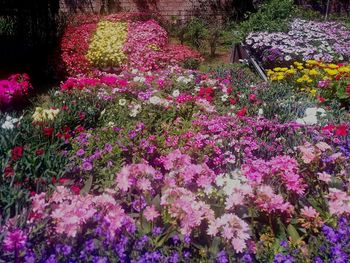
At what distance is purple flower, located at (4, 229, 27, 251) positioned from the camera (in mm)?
2318

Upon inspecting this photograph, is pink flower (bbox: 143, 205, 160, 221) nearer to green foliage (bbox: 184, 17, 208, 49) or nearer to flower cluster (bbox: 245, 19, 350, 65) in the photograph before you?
flower cluster (bbox: 245, 19, 350, 65)

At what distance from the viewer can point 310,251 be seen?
2.59m

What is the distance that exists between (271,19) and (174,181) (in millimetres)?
8207

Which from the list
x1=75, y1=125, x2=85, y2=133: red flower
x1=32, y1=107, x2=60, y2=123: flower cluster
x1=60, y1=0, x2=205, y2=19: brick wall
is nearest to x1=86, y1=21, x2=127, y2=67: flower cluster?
x1=32, y1=107, x2=60, y2=123: flower cluster

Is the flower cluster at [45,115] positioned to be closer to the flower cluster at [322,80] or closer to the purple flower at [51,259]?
the purple flower at [51,259]

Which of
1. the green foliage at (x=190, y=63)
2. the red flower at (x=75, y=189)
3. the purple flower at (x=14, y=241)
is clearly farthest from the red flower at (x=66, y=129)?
the green foliage at (x=190, y=63)

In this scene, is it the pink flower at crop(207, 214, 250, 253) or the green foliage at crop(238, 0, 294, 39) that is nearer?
the pink flower at crop(207, 214, 250, 253)

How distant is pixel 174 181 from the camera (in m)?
3.08

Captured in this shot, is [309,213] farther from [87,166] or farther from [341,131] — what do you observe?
[87,166]

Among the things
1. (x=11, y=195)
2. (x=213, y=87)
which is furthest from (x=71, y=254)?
(x=213, y=87)

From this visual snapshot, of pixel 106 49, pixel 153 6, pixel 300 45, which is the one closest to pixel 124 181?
pixel 106 49

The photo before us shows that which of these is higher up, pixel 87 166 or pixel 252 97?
pixel 87 166

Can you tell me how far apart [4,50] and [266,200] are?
7419mm

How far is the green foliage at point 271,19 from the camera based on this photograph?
371 inches
